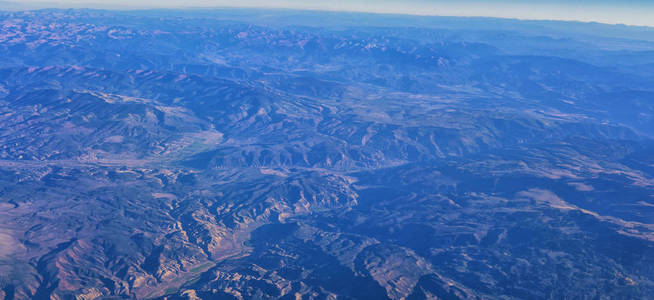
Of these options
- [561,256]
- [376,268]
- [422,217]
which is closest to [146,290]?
[376,268]

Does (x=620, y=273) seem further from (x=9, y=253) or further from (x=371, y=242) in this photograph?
(x=9, y=253)

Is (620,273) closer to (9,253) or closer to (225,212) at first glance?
(225,212)

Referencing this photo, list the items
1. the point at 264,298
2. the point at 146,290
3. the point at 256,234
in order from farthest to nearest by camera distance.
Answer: the point at 256,234, the point at 146,290, the point at 264,298

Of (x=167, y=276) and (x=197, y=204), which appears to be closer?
(x=167, y=276)

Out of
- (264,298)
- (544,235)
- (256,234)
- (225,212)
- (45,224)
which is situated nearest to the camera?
(264,298)

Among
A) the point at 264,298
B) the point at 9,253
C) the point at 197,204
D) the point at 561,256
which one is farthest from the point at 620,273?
the point at 9,253

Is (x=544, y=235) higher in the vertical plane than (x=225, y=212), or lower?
higher

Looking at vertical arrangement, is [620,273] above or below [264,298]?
above

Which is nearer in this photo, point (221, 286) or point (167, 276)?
point (221, 286)

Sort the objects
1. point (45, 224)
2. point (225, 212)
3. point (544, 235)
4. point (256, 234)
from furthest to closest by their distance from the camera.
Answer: point (225, 212) < point (256, 234) < point (45, 224) < point (544, 235)
